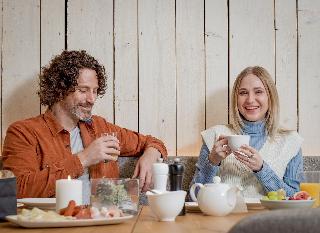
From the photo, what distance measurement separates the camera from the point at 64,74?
2.75m

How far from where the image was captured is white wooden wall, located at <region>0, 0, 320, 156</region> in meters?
2.97

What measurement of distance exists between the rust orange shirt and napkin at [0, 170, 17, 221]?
86cm

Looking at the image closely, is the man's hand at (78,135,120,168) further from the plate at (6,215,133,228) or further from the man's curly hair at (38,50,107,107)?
the plate at (6,215,133,228)

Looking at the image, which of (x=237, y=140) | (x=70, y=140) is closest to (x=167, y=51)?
(x=70, y=140)

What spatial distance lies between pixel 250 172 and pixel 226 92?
1.75ft

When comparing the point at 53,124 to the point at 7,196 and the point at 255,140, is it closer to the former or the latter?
the point at 255,140

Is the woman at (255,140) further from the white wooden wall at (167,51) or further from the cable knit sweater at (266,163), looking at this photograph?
the white wooden wall at (167,51)

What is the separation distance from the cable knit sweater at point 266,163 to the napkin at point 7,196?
1.26 meters

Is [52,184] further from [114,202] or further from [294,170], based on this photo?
[294,170]

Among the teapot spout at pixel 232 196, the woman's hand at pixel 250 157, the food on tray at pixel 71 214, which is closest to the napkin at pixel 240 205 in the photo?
the teapot spout at pixel 232 196

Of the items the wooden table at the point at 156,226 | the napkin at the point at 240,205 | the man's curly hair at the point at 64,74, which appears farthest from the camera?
the man's curly hair at the point at 64,74

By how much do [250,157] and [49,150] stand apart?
0.90 meters

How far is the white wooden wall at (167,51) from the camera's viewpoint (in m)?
2.97

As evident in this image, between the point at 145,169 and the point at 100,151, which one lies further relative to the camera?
the point at 145,169
